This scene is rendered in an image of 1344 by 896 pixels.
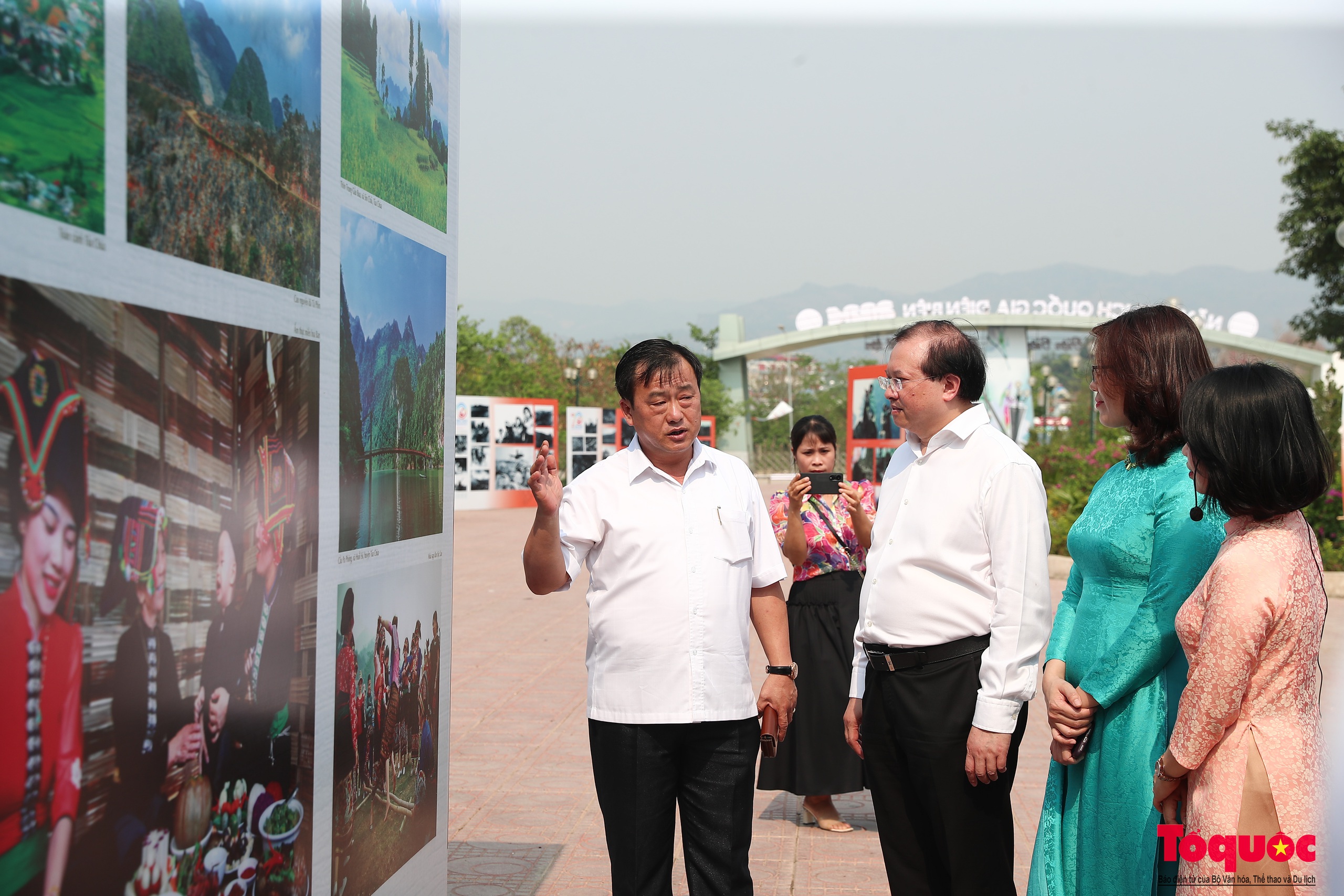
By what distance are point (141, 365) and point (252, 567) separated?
51 cm

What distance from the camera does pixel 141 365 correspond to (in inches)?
71.1

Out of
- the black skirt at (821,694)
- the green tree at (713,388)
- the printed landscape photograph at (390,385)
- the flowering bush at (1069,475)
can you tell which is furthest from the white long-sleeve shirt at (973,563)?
the green tree at (713,388)

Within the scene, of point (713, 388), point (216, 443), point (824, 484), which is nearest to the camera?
point (216, 443)

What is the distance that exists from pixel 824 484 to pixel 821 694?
3.24ft

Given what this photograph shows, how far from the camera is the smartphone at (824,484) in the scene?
4.09 m

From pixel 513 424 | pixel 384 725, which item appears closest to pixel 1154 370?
pixel 384 725

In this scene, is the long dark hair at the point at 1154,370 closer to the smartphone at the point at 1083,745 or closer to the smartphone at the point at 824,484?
the smartphone at the point at 1083,745

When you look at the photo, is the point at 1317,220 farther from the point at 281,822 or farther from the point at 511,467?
the point at 281,822

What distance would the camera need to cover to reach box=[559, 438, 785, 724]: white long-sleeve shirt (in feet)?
8.98

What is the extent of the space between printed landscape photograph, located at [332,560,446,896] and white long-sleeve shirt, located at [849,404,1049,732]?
1246mm

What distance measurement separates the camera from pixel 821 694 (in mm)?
4520

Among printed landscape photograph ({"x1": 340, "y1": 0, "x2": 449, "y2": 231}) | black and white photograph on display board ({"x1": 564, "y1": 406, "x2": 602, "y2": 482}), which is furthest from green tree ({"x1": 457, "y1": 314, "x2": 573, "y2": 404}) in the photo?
printed landscape photograph ({"x1": 340, "y1": 0, "x2": 449, "y2": 231})

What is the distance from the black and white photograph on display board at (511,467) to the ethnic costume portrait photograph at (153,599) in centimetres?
2272

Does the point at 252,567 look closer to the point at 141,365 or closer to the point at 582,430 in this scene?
the point at 141,365
